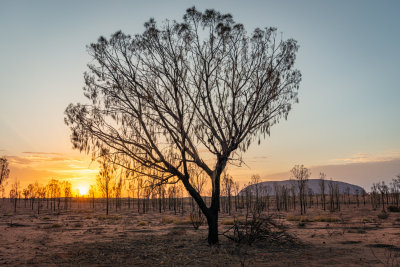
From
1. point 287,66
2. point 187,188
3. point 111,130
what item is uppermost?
point 287,66

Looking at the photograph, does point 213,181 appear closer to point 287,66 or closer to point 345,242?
point 287,66

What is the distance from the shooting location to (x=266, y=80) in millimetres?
13117

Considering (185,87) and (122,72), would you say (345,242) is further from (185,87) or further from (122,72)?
(122,72)

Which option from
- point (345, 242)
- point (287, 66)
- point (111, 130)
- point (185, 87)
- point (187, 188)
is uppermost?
point (287, 66)

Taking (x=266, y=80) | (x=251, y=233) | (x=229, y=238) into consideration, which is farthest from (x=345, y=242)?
(x=266, y=80)

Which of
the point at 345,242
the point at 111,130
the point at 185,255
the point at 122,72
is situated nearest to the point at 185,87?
the point at 122,72

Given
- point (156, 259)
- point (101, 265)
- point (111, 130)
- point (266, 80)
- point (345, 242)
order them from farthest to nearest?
point (345, 242), point (266, 80), point (111, 130), point (156, 259), point (101, 265)

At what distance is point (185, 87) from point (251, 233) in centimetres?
736

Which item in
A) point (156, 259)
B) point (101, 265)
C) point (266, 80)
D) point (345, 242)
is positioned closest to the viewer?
point (101, 265)

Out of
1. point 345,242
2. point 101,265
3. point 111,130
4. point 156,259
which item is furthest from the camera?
point 345,242

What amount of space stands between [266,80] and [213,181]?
5.09 m

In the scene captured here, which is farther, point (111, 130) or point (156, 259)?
point (111, 130)

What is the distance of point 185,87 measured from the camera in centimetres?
1305

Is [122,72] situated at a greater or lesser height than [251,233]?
greater
